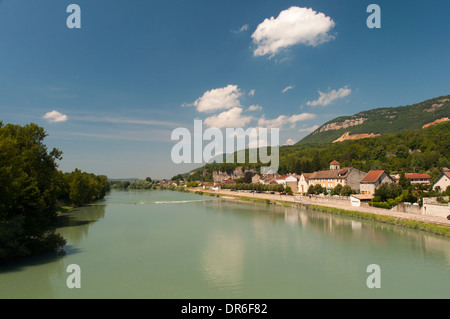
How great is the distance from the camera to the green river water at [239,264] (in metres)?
9.55

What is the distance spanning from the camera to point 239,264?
12328 millimetres

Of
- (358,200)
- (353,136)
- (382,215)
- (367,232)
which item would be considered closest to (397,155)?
A: (358,200)

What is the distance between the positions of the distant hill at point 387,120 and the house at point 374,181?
86.3m

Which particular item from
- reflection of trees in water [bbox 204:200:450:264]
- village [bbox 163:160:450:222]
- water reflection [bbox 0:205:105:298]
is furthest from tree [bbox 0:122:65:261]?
village [bbox 163:160:450:222]

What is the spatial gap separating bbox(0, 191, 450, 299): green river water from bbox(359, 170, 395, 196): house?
37.1 feet

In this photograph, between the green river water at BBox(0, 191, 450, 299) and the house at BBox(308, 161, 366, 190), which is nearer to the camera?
the green river water at BBox(0, 191, 450, 299)

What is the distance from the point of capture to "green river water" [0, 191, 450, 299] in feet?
31.3

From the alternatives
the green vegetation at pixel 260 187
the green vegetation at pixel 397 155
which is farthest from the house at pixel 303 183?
the green vegetation at pixel 397 155

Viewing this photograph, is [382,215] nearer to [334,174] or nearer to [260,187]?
[334,174]

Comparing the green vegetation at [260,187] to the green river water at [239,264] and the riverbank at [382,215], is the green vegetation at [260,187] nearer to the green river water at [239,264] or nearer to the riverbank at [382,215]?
the riverbank at [382,215]

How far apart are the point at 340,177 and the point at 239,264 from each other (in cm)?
3151

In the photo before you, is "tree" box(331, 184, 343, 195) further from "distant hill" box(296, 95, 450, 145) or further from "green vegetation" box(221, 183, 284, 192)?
"distant hill" box(296, 95, 450, 145)
